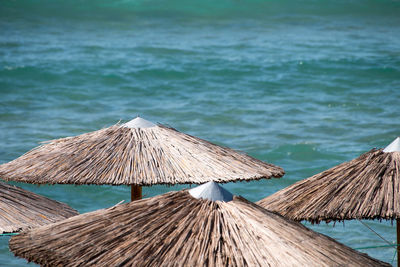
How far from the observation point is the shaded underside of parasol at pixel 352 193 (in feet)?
13.4

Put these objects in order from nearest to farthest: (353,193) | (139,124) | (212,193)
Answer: (212,193), (353,193), (139,124)

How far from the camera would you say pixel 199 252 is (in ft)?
9.51

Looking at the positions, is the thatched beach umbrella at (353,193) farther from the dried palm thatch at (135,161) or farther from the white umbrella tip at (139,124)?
the white umbrella tip at (139,124)

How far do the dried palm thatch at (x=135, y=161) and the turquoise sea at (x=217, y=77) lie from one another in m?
3.45

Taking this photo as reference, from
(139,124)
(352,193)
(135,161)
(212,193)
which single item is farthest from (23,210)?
(352,193)

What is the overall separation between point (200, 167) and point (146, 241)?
1.57m

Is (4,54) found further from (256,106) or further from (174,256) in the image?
(174,256)

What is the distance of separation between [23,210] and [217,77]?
13.3 meters

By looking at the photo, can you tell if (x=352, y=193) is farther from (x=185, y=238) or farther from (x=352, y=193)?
(x=185, y=238)

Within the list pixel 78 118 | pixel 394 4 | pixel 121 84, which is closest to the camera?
pixel 78 118

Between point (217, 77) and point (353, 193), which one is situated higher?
point (217, 77)

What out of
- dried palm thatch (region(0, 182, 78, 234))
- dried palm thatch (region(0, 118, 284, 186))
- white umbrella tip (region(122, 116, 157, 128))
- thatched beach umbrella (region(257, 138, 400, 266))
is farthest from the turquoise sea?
thatched beach umbrella (region(257, 138, 400, 266))

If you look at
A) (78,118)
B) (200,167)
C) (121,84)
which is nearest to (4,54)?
(121,84)

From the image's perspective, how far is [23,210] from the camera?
4516mm
